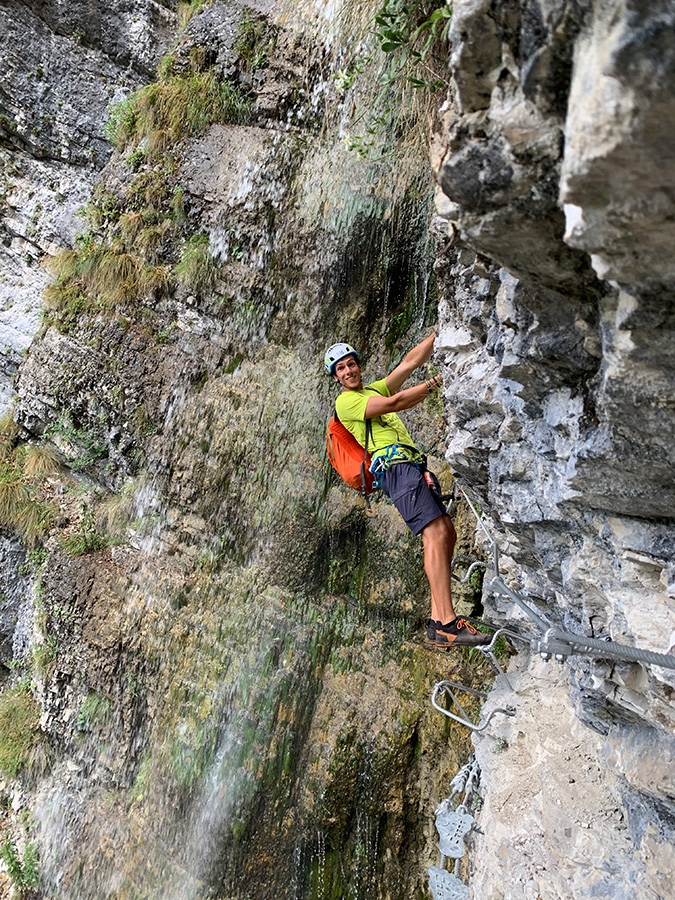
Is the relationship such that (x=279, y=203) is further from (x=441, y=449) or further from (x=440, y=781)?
(x=440, y=781)

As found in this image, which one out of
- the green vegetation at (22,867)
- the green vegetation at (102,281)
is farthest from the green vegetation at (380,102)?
the green vegetation at (22,867)

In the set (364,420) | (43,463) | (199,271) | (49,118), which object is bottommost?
(43,463)

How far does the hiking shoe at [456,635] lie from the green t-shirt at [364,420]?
1.31m

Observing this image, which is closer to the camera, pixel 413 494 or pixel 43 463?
pixel 413 494

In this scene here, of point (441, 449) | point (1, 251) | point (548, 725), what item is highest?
point (1, 251)

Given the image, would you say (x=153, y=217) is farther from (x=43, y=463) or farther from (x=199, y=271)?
(x=43, y=463)

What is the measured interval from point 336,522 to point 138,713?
2728 mm

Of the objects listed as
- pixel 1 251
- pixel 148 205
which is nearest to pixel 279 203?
pixel 148 205

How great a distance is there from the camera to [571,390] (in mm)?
2115

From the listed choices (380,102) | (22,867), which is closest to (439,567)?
(380,102)

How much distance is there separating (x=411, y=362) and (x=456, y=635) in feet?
6.26

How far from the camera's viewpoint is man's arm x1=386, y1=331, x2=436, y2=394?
4172 millimetres

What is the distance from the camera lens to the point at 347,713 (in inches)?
216

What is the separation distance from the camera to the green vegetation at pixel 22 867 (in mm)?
6562
